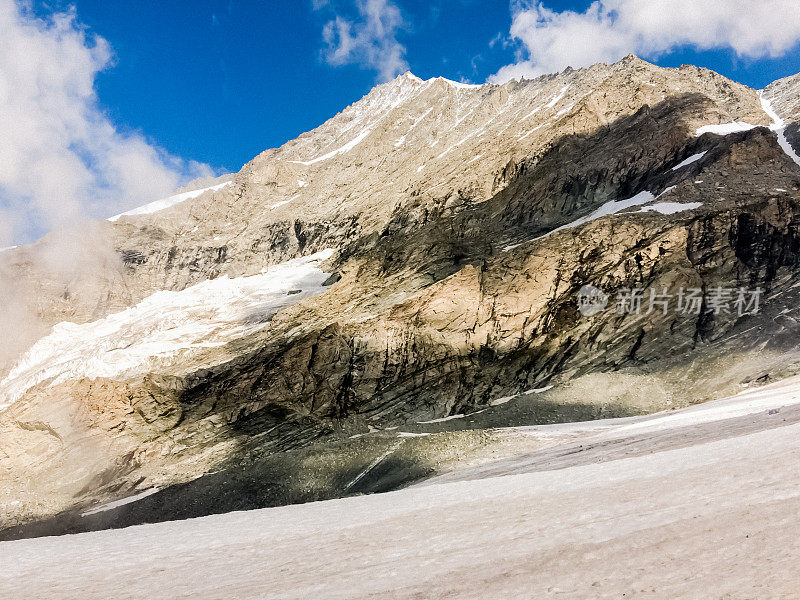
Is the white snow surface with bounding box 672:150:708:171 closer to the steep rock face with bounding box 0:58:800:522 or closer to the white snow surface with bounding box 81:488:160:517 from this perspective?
the steep rock face with bounding box 0:58:800:522

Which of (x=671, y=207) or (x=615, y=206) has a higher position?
(x=615, y=206)

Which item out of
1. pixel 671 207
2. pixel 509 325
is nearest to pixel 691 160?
pixel 671 207

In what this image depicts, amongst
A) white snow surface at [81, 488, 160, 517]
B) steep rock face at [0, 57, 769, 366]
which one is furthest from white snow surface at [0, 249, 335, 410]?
white snow surface at [81, 488, 160, 517]

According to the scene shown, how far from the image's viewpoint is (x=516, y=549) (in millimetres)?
5051

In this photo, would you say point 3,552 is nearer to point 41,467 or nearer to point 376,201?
point 41,467

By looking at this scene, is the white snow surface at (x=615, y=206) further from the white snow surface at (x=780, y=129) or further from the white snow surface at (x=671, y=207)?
the white snow surface at (x=780, y=129)

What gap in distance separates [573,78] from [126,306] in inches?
4681

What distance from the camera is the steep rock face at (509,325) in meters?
46.5

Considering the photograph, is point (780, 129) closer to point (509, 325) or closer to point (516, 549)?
point (509, 325)

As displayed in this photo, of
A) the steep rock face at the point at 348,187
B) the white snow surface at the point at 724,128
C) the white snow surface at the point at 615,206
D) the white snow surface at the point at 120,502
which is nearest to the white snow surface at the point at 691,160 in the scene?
the white snow surface at the point at 724,128

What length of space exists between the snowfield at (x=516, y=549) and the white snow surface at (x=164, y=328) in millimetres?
73787

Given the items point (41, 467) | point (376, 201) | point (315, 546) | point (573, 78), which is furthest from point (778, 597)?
point (573, 78)

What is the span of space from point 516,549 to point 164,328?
10071cm

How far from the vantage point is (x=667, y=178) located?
211 feet
